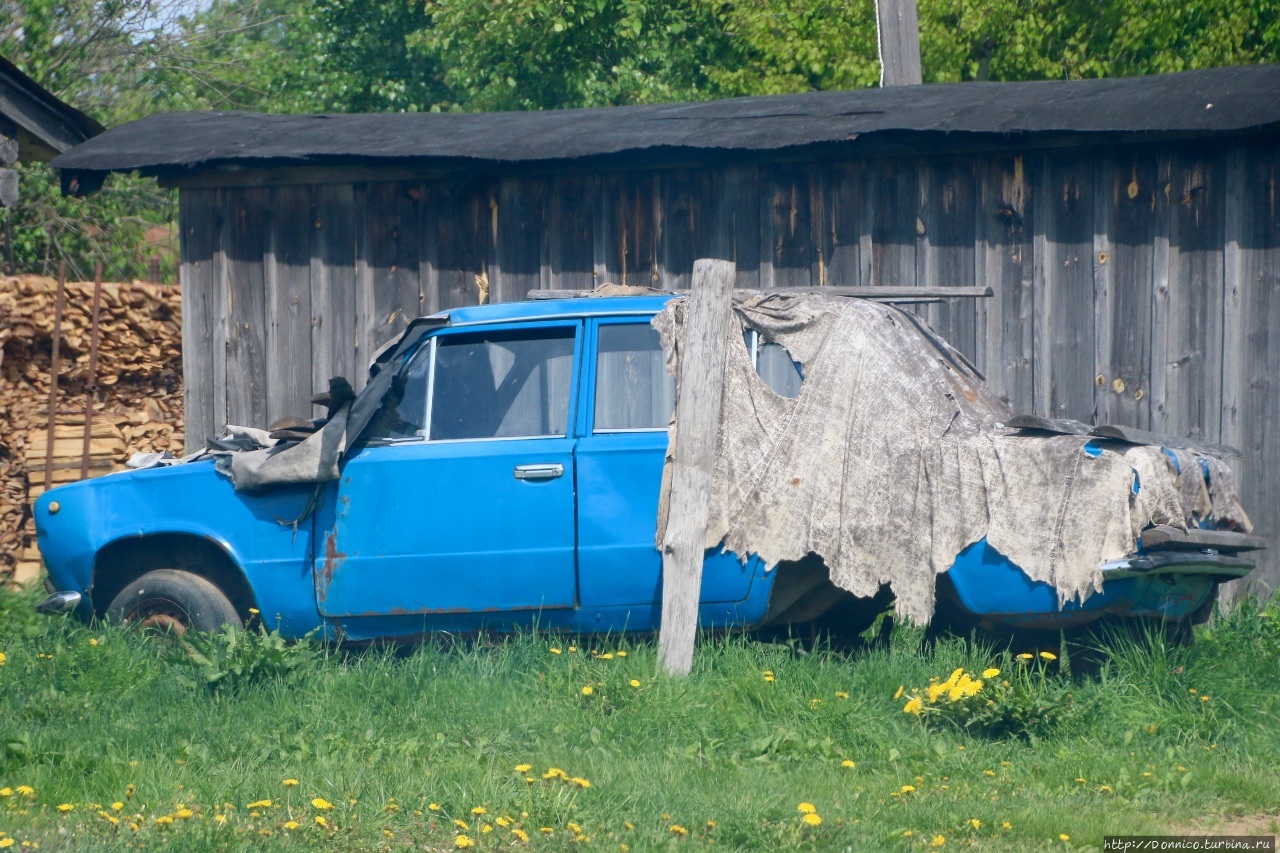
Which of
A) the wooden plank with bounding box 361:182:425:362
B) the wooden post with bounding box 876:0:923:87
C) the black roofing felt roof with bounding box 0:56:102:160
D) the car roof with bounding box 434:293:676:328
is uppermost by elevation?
the wooden post with bounding box 876:0:923:87

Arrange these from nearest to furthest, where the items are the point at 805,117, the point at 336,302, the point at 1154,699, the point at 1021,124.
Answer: the point at 1154,699
the point at 1021,124
the point at 805,117
the point at 336,302

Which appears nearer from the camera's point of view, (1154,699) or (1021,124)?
(1154,699)

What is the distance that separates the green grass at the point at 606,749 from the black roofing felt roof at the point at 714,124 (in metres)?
2.79

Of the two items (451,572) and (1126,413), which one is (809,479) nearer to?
(451,572)

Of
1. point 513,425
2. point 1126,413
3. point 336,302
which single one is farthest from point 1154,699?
point 336,302

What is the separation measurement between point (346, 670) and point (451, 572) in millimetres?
617

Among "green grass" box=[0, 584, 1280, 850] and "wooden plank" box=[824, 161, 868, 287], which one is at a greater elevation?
"wooden plank" box=[824, 161, 868, 287]

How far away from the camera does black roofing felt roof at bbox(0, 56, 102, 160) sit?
29.7 feet

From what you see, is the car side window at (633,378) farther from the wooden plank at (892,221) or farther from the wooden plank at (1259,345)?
the wooden plank at (1259,345)

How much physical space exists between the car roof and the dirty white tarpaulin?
6.6 inches

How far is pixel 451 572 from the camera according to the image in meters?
5.76

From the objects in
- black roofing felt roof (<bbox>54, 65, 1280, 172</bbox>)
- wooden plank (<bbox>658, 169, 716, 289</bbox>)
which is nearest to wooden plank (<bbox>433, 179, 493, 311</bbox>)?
black roofing felt roof (<bbox>54, 65, 1280, 172</bbox>)

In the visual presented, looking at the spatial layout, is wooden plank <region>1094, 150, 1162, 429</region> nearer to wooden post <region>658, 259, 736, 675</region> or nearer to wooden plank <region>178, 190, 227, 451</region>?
wooden post <region>658, 259, 736, 675</region>

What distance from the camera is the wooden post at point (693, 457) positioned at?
5484 millimetres
